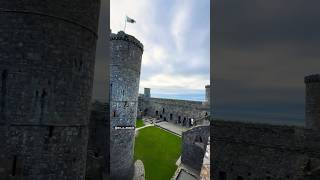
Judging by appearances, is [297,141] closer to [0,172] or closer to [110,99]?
[0,172]

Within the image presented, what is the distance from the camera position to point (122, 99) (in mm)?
25984

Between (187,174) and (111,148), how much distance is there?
26.0 ft

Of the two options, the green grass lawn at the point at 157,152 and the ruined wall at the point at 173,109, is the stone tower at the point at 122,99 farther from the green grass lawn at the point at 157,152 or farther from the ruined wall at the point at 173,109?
the ruined wall at the point at 173,109

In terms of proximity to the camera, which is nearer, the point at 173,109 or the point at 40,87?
the point at 40,87

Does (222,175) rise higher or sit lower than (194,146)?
lower

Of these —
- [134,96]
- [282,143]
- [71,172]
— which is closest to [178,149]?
[134,96]

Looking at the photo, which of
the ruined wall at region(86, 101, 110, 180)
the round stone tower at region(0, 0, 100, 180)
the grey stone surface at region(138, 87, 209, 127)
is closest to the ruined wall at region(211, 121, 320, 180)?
the ruined wall at region(86, 101, 110, 180)

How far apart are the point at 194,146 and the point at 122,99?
977 centimetres

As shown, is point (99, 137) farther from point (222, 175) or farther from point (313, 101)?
point (313, 101)

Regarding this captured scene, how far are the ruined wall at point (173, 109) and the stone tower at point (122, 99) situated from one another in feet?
88.2

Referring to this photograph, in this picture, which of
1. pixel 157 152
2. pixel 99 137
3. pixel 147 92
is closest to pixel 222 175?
pixel 99 137

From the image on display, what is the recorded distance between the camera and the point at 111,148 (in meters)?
24.3

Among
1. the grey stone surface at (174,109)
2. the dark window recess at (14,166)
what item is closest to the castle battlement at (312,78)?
the dark window recess at (14,166)

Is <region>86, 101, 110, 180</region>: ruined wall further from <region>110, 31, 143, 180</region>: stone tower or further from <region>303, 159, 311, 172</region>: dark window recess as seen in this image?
<region>303, 159, 311, 172</region>: dark window recess
